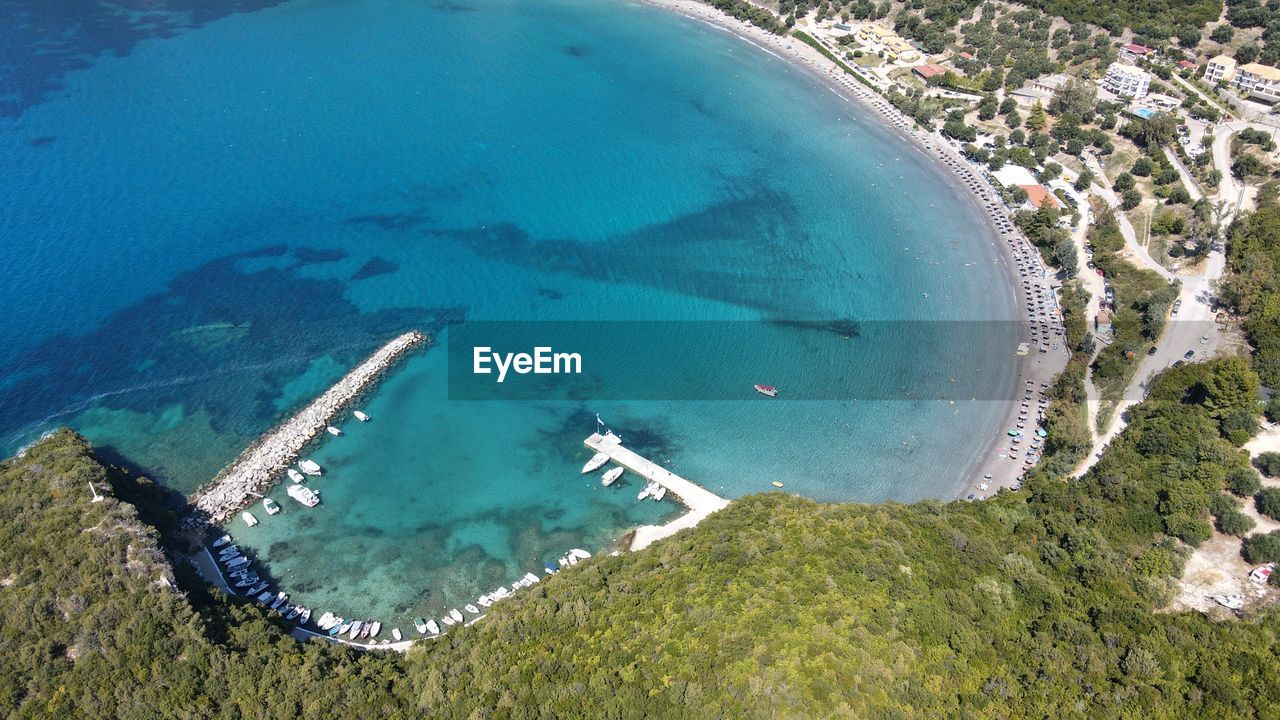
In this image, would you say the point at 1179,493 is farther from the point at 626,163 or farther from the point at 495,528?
the point at 626,163

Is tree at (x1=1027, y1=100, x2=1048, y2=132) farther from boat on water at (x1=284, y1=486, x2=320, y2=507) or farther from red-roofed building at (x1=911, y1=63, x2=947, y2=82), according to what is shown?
boat on water at (x1=284, y1=486, x2=320, y2=507)

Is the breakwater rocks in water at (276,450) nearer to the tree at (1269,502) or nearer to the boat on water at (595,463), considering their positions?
the boat on water at (595,463)

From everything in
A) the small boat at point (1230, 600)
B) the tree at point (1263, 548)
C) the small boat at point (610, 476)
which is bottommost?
the small boat at point (610, 476)

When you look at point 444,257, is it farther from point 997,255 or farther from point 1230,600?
point 1230,600

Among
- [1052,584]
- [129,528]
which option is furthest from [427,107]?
[1052,584]

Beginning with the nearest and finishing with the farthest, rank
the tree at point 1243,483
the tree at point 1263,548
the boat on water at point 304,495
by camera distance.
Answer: the tree at point 1263,548, the tree at point 1243,483, the boat on water at point 304,495

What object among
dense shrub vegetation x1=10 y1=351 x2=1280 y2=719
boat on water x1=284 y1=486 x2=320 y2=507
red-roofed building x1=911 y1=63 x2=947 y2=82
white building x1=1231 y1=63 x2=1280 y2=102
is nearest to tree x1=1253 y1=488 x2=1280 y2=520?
dense shrub vegetation x1=10 y1=351 x2=1280 y2=719

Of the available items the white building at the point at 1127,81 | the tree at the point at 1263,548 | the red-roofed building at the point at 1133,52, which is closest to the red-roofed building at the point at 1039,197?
→ the white building at the point at 1127,81
